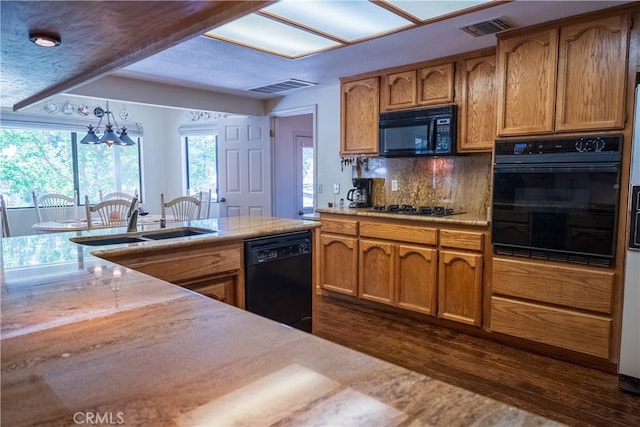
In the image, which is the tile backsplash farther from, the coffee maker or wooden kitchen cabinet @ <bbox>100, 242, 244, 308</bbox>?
wooden kitchen cabinet @ <bbox>100, 242, 244, 308</bbox>

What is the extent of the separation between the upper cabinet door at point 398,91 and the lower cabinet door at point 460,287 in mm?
1400

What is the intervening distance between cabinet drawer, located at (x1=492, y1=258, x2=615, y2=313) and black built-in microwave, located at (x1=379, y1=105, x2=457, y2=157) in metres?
1.07

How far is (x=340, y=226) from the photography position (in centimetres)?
383

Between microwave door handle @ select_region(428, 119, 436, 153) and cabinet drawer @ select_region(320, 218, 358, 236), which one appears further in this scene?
cabinet drawer @ select_region(320, 218, 358, 236)

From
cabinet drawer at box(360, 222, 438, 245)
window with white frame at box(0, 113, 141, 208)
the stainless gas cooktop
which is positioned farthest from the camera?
window with white frame at box(0, 113, 141, 208)

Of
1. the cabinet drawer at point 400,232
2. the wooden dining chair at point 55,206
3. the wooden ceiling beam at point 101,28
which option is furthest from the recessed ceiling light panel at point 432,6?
the wooden dining chair at point 55,206

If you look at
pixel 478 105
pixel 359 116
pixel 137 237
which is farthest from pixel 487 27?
pixel 137 237

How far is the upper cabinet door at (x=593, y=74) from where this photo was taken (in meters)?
2.34

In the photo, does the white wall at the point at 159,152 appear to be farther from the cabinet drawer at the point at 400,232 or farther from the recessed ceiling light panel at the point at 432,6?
the recessed ceiling light panel at the point at 432,6

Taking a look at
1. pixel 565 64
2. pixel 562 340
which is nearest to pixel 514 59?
pixel 565 64

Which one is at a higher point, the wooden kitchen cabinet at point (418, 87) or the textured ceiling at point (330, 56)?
the textured ceiling at point (330, 56)

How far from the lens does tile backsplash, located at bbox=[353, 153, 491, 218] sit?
3430mm

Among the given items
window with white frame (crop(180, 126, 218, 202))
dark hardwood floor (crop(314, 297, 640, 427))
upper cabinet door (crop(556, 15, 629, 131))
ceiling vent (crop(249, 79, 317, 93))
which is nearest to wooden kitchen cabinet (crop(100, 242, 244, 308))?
dark hardwood floor (crop(314, 297, 640, 427))

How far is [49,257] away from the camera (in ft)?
5.37
